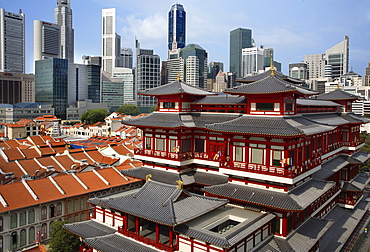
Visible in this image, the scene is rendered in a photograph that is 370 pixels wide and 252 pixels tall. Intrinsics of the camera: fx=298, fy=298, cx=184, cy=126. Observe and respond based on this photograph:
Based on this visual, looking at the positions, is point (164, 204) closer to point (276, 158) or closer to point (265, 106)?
point (276, 158)

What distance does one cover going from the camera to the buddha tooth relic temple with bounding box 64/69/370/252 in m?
21.0

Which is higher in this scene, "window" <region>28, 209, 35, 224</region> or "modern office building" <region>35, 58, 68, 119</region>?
"modern office building" <region>35, 58, 68, 119</region>

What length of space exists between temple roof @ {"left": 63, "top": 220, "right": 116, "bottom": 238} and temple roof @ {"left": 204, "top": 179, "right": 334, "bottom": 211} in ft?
29.9

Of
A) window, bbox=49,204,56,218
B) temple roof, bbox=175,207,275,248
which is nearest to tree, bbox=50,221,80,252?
window, bbox=49,204,56,218

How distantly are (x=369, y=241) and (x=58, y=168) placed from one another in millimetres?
45454

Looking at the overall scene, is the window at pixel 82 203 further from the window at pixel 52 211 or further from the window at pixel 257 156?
the window at pixel 257 156

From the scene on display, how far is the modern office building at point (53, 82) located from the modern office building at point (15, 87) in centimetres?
2537

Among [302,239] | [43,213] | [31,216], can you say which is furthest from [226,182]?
[31,216]

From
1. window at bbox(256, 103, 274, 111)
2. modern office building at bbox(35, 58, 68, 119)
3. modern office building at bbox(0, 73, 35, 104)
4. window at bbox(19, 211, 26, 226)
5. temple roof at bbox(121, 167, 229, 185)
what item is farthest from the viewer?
modern office building at bbox(0, 73, 35, 104)

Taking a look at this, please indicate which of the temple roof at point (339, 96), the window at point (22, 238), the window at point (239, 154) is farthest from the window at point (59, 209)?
the temple roof at point (339, 96)

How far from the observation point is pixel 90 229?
25375 millimetres

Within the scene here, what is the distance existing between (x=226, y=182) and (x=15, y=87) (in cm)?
20380

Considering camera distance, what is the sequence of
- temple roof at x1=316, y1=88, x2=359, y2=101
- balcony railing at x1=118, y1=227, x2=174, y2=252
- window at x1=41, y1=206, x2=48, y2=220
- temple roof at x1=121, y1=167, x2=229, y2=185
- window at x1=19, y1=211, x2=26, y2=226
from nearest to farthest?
balcony railing at x1=118, y1=227, x2=174, y2=252 → temple roof at x1=121, y1=167, x2=229, y2=185 → window at x1=19, y1=211, x2=26, y2=226 → window at x1=41, y1=206, x2=48, y2=220 → temple roof at x1=316, y1=88, x2=359, y2=101

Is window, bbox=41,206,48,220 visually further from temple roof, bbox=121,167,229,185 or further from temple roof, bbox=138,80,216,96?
temple roof, bbox=138,80,216,96
